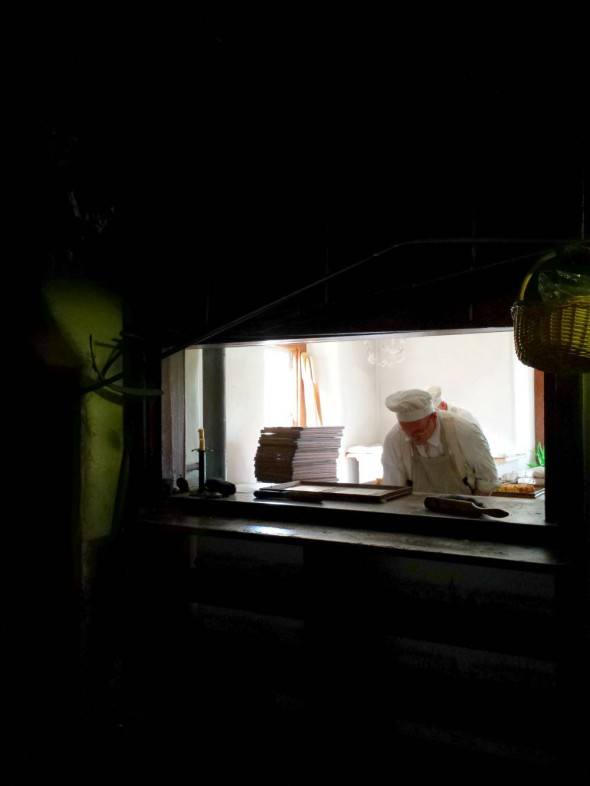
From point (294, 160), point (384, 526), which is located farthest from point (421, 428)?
point (294, 160)

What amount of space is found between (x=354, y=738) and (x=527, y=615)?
1209mm

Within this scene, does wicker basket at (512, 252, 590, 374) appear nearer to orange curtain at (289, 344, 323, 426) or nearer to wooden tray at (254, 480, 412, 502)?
wooden tray at (254, 480, 412, 502)

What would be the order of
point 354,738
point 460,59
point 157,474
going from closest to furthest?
point 460,59
point 354,738
point 157,474

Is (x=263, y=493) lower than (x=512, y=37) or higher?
lower

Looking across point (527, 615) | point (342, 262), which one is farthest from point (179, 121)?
point (527, 615)

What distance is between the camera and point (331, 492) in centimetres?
389

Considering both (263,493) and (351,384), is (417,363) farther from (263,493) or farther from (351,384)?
(263,493)

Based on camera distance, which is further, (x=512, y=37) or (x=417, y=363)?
(x=417, y=363)

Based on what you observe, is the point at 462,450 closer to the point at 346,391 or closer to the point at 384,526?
the point at 384,526

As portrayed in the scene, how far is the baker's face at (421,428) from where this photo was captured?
5.79 meters

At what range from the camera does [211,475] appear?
5.22m

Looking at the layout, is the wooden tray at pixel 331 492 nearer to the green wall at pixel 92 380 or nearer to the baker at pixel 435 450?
the green wall at pixel 92 380

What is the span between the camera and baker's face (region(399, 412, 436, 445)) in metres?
5.79

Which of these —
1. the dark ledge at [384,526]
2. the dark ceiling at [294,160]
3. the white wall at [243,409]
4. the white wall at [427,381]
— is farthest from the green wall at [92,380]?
the white wall at [427,381]
